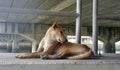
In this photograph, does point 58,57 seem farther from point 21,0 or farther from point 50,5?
point 50,5

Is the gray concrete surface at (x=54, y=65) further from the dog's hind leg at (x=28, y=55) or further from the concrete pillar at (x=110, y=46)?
the concrete pillar at (x=110, y=46)

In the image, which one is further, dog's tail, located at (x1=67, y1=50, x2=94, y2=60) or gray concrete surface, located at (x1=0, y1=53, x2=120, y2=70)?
dog's tail, located at (x1=67, y1=50, x2=94, y2=60)

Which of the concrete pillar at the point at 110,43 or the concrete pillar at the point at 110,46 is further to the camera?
the concrete pillar at the point at 110,46

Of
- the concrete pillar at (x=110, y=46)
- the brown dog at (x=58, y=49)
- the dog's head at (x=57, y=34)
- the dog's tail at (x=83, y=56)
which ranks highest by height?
the dog's head at (x=57, y=34)

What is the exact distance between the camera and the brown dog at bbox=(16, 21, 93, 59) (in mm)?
1959

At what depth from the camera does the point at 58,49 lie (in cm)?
207

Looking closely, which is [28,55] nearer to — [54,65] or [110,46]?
[54,65]

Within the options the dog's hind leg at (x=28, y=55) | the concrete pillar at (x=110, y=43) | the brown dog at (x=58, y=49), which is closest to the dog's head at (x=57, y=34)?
the brown dog at (x=58, y=49)

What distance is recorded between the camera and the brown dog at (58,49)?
1.96m

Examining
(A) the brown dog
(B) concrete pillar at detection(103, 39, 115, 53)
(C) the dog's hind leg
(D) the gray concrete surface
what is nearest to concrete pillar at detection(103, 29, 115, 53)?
(B) concrete pillar at detection(103, 39, 115, 53)

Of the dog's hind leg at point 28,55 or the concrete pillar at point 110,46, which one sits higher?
the dog's hind leg at point 28,55

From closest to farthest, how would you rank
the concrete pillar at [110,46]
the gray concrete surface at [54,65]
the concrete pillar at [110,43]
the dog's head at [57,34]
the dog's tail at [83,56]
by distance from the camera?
1. the gray concrete surface at [54,65]
2. the dog's tail at [83,56]
3. the dog's head at [57,34]
4. the concrete pillar at [110,43]
5. the concrete pillar at [110,46]

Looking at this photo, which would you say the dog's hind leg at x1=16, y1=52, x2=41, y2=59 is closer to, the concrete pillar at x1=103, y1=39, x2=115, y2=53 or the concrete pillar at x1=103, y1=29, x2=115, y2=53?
the concrete pillar at x1=103, y1=29, x2=115, y2=53

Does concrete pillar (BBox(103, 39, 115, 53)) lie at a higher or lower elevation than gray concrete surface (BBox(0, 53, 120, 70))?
lower
